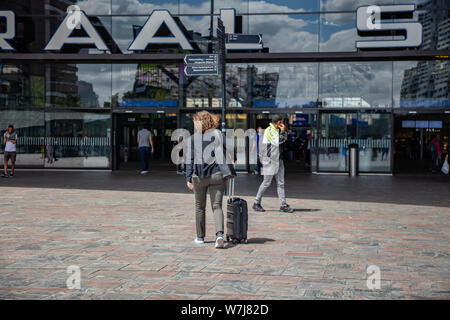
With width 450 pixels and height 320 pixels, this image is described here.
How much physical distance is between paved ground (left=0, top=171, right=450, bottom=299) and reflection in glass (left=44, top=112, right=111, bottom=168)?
28.5ft

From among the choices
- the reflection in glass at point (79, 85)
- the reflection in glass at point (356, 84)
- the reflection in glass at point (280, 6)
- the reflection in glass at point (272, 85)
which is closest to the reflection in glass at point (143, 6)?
the reflection in glass at point (79, 85)

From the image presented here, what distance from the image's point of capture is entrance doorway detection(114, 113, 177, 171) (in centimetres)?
2150

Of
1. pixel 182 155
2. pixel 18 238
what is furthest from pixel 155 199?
pixel 182 155

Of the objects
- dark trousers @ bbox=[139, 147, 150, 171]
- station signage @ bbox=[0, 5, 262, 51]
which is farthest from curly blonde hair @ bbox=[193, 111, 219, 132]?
station signage @ bbox=[0, 5, 262, 51]

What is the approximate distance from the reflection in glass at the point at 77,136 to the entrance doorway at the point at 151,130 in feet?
1.74

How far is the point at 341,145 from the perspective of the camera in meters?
20.3

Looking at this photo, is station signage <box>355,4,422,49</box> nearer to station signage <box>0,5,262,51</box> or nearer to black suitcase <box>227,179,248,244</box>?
station signage <box>0,5,262,51</box>

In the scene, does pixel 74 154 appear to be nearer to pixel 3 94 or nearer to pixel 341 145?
pixel 3 94

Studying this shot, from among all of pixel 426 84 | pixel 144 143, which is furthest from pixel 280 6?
pixel 144 143

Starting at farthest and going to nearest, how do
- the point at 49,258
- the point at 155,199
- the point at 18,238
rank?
the point at 155,199
the point at 18,238
the point at 49,258

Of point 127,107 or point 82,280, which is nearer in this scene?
point 82,280

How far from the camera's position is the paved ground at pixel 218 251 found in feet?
16.2

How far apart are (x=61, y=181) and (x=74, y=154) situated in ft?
15.9

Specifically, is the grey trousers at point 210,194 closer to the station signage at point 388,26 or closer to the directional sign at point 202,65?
the directional sign at point 202,65
